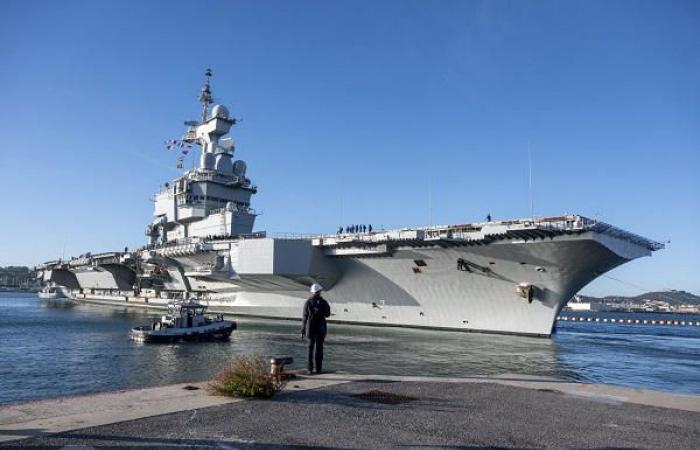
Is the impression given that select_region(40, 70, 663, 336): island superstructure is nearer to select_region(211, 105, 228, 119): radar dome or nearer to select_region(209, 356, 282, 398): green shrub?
select_region(211, 105, 228, 119): radar dome

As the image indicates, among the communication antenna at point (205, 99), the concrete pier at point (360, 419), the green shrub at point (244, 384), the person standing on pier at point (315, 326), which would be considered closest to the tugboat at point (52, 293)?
the communication antenna at point (205, 99)

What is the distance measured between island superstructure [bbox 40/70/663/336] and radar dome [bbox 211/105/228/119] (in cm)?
793

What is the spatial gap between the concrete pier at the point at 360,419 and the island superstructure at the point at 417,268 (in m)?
12.9

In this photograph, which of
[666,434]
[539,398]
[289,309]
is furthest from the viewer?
[289,309]

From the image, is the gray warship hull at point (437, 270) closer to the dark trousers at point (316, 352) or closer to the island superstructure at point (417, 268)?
the island superstructure at point (417, 268)

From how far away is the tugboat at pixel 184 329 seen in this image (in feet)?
72.0

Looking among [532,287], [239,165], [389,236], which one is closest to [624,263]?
[532,287]

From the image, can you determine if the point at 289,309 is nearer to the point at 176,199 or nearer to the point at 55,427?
the point at 176,199

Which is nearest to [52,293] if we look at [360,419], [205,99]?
[205,99]

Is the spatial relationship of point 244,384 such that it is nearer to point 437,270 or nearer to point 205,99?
point 437,270

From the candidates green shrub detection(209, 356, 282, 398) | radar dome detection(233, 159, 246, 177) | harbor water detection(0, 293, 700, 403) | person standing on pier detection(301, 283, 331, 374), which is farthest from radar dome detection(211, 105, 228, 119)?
green shrub detection(209, 356, 282, 398)

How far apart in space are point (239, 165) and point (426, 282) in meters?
23.1

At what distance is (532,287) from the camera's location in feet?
68.5

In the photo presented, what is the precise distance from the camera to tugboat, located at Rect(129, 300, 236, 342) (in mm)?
21938
